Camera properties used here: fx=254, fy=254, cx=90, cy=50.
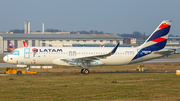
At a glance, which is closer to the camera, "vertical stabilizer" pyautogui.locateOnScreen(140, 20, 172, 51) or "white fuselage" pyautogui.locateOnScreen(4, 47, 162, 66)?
"white fuselage" pyautogui.locateOnScreen(4, 47, 162, 66)

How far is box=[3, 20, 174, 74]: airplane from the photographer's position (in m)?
34.9

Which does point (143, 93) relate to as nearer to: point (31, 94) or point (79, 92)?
point (79, 92)

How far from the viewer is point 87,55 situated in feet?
119

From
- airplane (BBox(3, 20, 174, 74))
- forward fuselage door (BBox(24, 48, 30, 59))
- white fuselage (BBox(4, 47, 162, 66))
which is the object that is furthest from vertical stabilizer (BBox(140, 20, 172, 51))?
forward fuselage door (BBox(24, 48, 30, 59))

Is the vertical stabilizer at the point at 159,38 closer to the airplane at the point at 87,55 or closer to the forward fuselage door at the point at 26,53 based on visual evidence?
the airplane at the point at 87,55

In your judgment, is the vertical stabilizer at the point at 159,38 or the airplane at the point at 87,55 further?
the vertical stabilizer at the point at 159,38

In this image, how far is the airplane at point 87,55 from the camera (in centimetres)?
3488

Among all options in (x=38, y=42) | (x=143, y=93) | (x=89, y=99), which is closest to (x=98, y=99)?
(x=89, y=99)

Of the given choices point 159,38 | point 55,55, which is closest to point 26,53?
point 55,55

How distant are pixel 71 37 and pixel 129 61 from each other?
101702mm

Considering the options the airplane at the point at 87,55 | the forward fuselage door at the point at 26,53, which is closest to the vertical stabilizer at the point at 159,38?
the airplane at the point at 87,55

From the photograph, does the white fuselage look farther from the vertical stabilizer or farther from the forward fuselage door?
the vertical stabilizer

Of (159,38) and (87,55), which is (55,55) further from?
(159,38)

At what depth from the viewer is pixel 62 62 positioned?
34844 millimetres
